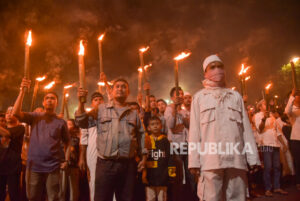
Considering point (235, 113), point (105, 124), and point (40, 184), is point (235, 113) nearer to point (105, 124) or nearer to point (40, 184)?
point (105, 124)

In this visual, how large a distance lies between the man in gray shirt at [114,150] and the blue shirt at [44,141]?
4.60ft

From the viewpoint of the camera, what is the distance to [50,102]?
4641 millimetres

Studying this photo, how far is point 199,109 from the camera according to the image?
11.3ft

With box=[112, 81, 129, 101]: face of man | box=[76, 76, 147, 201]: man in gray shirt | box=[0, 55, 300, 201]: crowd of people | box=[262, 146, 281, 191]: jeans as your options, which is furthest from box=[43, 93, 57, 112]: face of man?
box=[262, 146, 281, 191]: jeans

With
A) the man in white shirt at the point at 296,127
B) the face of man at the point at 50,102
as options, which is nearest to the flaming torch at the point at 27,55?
the face of man at the point at 50,102

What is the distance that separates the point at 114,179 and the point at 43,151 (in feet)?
6.04

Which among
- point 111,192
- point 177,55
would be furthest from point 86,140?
point 177,55

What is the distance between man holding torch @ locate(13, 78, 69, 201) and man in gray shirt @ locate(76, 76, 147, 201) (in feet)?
4.62

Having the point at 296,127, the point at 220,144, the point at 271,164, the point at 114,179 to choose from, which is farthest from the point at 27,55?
the point at 296,127

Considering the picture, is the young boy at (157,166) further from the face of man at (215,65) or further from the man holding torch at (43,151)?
the face of man at (215,65)

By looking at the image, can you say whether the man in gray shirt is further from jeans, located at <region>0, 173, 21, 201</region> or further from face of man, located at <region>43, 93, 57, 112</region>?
jeans, located at <region>0, 173, 21, 201</region>

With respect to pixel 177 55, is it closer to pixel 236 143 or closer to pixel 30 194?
pixel 236 143

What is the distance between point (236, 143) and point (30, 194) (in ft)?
12.3

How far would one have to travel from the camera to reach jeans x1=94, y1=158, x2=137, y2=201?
→ 3172 millimetres
